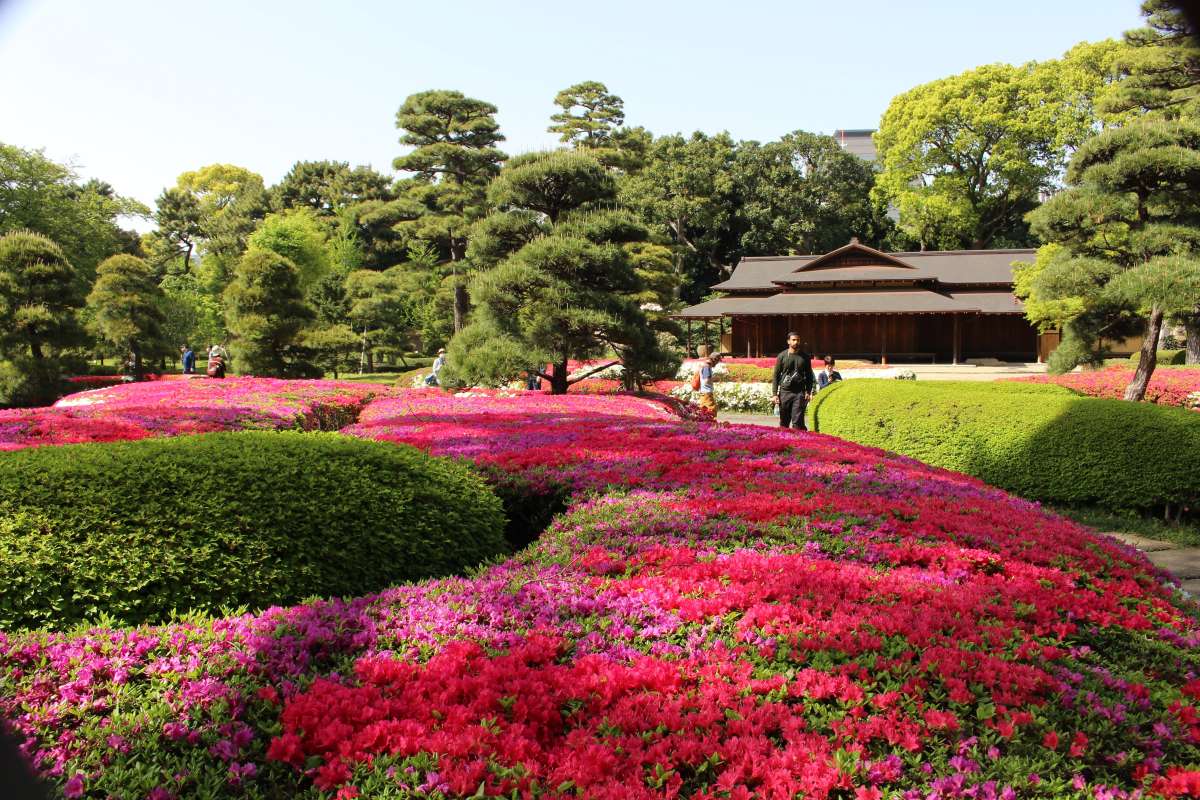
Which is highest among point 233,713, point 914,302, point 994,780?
point 914,302

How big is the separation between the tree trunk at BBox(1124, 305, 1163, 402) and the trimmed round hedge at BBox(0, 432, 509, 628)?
1389 cm

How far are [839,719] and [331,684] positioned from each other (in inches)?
66.9

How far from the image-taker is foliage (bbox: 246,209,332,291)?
39.6 metres

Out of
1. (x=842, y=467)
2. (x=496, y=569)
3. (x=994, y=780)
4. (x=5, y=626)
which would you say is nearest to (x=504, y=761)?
(x=994, y=780)

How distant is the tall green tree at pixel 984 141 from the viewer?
43375mm

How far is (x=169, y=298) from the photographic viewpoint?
120 feet

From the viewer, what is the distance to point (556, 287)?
15672 mm

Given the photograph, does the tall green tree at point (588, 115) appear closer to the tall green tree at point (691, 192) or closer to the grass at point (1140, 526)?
the tall green tree at point (691, 192)

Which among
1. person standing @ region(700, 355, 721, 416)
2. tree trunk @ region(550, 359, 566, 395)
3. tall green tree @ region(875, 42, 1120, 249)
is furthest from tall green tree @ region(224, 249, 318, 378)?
tall green tree @ region(875, 42, 1120, 249)

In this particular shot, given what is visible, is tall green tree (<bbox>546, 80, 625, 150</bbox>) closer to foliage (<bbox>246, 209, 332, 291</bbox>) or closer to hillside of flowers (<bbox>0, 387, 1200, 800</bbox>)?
foliage (<bbox>246, 209, 332, 291</bbox>)

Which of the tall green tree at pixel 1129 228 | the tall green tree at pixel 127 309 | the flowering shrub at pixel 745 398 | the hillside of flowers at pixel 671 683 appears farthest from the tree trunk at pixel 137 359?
the hillside of flowers at pixel 671 683

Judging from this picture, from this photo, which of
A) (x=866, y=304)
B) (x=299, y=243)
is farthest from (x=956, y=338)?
(x=299, y=243)

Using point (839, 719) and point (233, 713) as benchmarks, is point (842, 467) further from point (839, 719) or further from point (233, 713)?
point (233, 713)

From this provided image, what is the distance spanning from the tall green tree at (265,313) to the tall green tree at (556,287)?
29.5 feet
